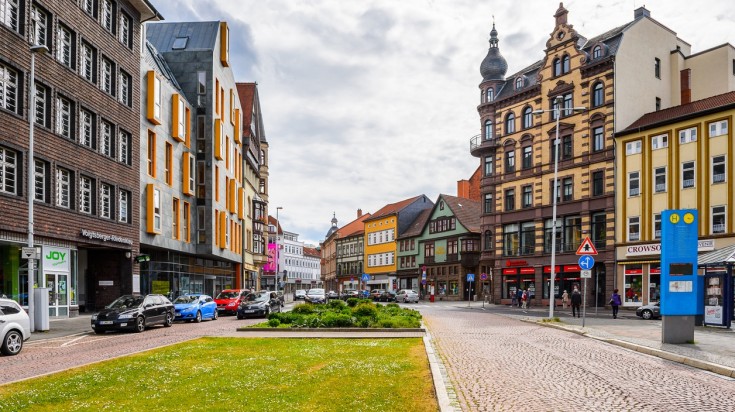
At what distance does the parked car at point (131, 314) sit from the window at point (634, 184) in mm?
33235

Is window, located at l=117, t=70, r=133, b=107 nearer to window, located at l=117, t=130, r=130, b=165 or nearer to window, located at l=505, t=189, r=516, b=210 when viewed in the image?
window, located at l=117, t=130, r=130, b=165

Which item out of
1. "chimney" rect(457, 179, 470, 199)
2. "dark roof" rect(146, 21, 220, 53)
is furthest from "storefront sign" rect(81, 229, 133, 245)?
"chimney" rect(457, 179, 470, 199)

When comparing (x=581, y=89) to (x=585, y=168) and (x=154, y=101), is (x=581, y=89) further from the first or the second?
(x=154, y=101)

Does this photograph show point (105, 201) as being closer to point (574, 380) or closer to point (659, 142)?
point (574, 380)

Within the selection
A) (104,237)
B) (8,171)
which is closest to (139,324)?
(8,171)

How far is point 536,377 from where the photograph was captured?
11.7m

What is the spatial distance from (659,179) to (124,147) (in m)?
33.8

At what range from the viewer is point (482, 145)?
60438 millimetres

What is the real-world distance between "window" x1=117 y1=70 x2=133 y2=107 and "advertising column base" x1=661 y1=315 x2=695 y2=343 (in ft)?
90.5

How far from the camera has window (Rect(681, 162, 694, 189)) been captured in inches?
1678

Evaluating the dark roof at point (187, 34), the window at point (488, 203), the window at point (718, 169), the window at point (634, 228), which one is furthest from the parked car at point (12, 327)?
the window at point (488, 203)

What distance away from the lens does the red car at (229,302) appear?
38.0 metres

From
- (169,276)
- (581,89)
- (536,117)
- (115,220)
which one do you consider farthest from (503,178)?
(115,220)

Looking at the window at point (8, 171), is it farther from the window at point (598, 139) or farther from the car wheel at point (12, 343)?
the window at point (598, 139)
